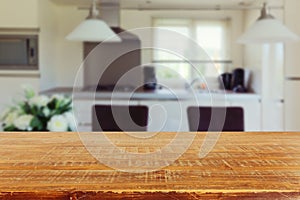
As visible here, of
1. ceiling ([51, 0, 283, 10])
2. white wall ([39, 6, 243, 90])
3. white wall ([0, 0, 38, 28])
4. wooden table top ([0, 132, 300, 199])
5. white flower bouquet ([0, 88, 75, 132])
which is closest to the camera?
wooden table top ([0, 132, 300, 199])

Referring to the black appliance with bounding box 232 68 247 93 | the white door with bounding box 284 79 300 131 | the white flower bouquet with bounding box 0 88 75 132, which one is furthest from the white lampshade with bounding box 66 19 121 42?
the black appliance with bounding box 232 68 247 93

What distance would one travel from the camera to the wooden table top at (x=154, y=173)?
436 mm

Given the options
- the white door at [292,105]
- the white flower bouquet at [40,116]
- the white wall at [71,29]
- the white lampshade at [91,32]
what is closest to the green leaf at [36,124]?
the white flower bouquet at [40,116]

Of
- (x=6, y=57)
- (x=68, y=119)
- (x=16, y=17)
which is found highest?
(x=16, y=17)

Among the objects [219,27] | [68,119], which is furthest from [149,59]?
[68,119]

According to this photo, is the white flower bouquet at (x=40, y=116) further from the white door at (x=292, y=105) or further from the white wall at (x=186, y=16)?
the white wall at (x=186, y=16)

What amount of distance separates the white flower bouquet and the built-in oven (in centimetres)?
217

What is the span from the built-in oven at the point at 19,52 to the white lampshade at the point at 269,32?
2328mm

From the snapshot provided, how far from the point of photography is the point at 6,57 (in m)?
3.77

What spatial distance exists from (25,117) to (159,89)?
8.17 feet

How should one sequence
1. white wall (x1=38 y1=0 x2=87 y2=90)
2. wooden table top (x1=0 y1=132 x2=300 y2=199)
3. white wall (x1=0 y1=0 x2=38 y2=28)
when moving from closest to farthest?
wooden table top (x1=0 y1=132 x2=300 y2=199) → white wall (x1=0 y1=0 x2=38 y2=28) → white wall (x1=38 y1=0 x2=87 y2=90)

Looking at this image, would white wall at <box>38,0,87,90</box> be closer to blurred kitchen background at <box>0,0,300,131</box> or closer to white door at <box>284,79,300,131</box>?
blurred kitchen background at <box>0,0,300,131</box>

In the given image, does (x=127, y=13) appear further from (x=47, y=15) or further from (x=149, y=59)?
(x=47, y=15)

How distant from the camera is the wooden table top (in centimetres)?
44
